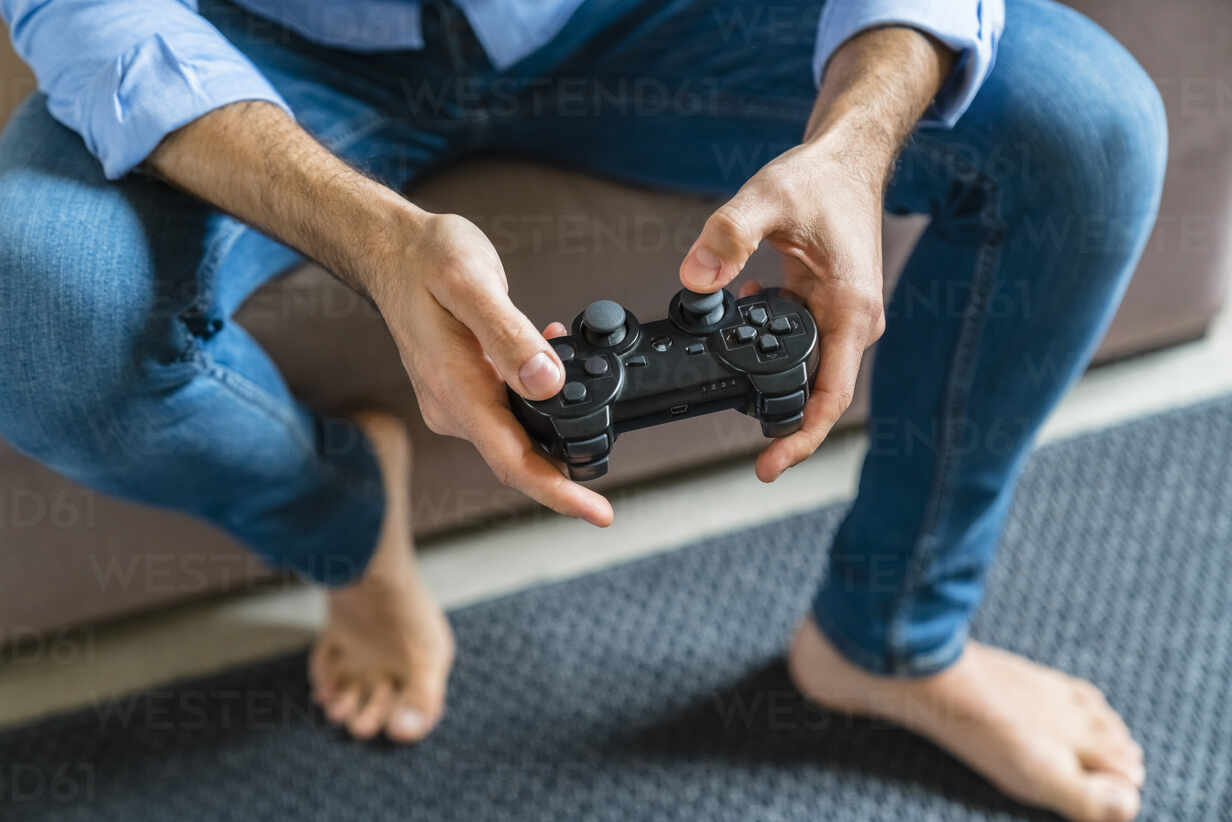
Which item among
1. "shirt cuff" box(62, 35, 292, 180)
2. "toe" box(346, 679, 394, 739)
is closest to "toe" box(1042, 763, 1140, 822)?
"toe" box(346, 679, 394, 739)

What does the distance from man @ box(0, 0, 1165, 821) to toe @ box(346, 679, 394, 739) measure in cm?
12

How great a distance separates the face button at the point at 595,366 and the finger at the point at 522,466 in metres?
0.04

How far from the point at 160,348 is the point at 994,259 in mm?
498

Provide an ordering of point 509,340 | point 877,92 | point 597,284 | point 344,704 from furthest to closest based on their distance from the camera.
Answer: point 344,704, point 597,284, point 877,92, point 509,340

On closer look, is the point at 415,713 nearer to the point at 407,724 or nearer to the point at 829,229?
the point at 407,724

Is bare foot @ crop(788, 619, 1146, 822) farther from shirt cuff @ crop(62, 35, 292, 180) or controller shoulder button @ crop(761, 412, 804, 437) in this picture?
shirt cuff @ crop(62, 35, 292, 180)

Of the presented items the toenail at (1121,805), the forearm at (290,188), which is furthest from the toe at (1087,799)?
the forearm at (290,188)

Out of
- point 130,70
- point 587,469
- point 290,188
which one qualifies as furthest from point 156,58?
point 587,469

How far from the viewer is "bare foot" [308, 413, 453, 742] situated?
33.1 inches

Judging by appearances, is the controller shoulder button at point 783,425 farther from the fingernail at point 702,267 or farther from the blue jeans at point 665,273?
the blue jeans at point 665,273

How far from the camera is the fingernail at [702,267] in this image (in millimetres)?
482

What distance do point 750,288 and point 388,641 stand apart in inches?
19.3

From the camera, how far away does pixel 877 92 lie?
0.56 meters

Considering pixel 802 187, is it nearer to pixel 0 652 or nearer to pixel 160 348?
pixel 160 348
